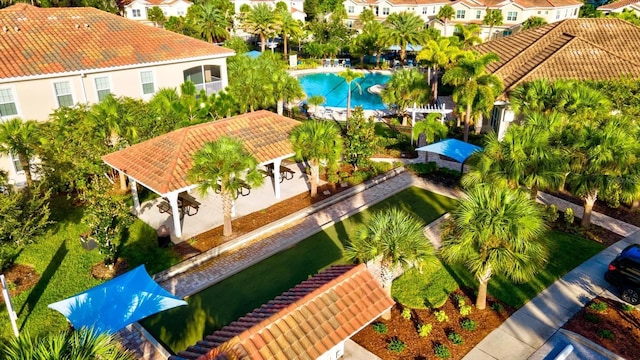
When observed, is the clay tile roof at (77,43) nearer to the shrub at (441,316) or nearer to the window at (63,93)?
the window at (63,93)

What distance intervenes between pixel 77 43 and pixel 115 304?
68.2 ft

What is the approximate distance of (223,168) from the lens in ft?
61.0

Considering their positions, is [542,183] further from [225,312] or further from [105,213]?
[105,213]

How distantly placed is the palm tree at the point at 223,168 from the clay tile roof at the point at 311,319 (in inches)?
262

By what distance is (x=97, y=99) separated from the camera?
28.5 meters

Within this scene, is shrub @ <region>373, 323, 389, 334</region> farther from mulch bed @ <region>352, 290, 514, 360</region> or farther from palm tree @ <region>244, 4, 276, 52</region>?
palm tree @ <region>244, 4, 276, 52</region>

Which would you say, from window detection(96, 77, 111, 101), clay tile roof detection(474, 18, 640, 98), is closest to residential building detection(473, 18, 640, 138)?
clay tile roof detection(474, 18, 640, 98)

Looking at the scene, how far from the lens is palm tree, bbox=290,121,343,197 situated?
22391 mm

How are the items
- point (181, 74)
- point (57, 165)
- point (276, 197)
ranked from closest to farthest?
point (57, 165) < point (276, 197) < point (181, 74)

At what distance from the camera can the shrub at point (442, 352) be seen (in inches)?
542

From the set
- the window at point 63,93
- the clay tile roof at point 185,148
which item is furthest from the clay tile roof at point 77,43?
the clay tile roof at point 185,148

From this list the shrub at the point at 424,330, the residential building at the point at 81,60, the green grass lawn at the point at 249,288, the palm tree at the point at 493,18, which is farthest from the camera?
the palm tree at the point at 493,18

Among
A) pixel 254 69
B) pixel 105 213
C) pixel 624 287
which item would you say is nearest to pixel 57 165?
pixel 105 213

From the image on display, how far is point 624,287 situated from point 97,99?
93.5 ft
